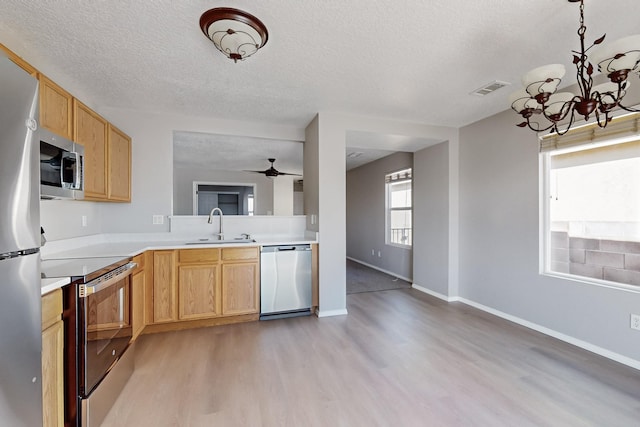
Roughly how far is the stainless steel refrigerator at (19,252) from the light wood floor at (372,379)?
82 centimetres

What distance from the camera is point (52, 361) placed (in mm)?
1332

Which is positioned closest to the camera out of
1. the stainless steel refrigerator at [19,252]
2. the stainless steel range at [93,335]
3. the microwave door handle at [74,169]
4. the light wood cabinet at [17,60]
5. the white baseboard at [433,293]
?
the stainless steel refrigerator at [19,252]

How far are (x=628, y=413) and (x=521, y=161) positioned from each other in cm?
234

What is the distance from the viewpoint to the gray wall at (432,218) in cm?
407

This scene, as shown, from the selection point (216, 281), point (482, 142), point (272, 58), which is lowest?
point (216, 281)

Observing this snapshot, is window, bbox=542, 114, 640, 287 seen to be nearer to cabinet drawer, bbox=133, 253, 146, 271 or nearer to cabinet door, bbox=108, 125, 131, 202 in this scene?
cabinet drawer, bbox=133, 253, 146, 271

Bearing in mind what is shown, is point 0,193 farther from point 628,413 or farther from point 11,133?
point 628,413

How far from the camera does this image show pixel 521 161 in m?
3.17

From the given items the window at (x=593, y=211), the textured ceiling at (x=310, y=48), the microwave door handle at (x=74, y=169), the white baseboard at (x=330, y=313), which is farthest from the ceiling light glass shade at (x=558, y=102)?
the microwave door handle at (x=74, y=169)

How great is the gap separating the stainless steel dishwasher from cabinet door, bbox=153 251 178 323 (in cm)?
90

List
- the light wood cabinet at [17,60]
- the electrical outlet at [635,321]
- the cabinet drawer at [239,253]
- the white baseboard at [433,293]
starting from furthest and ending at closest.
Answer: the white baseboard at [433,293]
the cabinet drawer at [239,253]
the electrical outlet at [635,321]
the light wood cabinet at [17,60]

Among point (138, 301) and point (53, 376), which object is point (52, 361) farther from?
point (138, 301)

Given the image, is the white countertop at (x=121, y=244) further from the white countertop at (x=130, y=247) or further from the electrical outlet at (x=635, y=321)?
the electrical outlet at (x=635, y=321)

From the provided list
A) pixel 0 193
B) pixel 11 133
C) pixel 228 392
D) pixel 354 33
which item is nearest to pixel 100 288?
pixel 0 193
